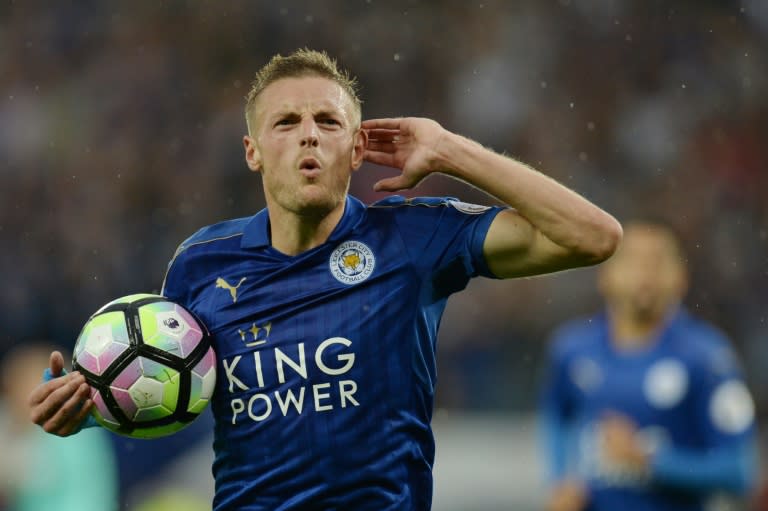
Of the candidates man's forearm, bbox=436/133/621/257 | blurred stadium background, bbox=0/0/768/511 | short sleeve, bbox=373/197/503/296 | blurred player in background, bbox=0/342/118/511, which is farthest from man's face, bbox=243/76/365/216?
blurred stadium background, bbox=0/0/768/511

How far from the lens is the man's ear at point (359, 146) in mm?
4129

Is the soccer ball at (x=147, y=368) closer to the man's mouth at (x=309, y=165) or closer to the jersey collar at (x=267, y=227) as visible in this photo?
the jersey collar at (x=267, y=227)

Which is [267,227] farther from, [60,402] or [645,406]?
[645,406]

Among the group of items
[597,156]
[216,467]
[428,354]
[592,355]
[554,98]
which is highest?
[554,98]

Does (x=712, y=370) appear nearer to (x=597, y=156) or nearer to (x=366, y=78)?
(x=597, y=156)

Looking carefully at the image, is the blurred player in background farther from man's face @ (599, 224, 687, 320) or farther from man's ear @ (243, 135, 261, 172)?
man's ear @ (243, 135, 261, 172)

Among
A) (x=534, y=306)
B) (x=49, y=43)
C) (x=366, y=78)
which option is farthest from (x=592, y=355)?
(x=49, y=43)

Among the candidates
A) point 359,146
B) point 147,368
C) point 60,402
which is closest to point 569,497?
point 359,146

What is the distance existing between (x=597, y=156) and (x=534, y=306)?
1986 millimetres

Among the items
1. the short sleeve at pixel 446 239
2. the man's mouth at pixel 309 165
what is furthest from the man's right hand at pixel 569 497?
the man's mouth at pixel 309 165

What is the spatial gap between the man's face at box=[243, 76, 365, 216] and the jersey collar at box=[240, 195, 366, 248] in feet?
0.26

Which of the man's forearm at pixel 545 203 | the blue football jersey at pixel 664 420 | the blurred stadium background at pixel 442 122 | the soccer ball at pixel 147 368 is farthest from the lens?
the blurred stadium background at pixel 442 122

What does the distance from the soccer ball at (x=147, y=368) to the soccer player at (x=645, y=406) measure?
11.2 feet

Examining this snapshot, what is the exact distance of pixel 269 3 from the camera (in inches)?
553
